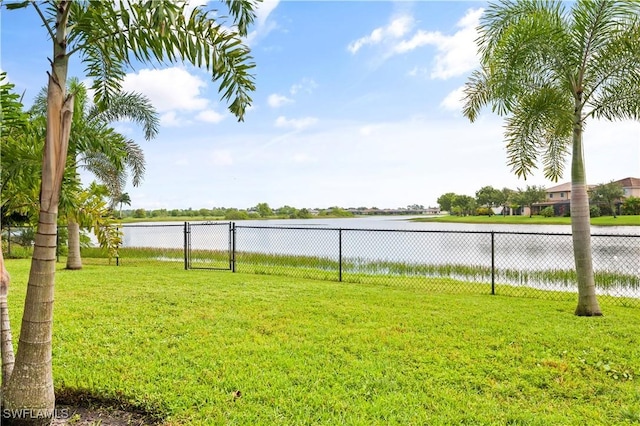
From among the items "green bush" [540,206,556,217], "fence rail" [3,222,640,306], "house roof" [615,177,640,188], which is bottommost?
"fence rail" [3,222,640,306]

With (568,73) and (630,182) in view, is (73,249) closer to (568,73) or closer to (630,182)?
(568,73)

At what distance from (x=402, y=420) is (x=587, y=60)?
5.70 metres

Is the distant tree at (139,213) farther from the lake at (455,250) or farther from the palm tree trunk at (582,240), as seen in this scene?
the palm tree trunk at (582,240)

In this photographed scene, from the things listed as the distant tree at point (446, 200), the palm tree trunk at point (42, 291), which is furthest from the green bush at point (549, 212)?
the palm tree trunk at point (42, 291)

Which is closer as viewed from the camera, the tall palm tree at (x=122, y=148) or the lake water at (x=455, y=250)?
the lake water at (x=455, y=250)

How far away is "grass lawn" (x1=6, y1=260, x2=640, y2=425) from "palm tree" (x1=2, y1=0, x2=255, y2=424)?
2.12 ft

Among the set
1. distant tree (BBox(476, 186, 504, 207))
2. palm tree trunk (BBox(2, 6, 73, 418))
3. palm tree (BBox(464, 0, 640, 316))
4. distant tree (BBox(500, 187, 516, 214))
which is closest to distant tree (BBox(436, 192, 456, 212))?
distant tree (BBox(476, 186, 504, 207))

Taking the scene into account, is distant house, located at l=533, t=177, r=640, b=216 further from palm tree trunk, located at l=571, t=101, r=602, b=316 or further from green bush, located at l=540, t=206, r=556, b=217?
palm tree trunk, located at l=571, t=101, r=602, b=316

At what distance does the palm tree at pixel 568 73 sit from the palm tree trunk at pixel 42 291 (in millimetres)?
5638

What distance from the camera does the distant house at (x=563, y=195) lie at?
3507cm

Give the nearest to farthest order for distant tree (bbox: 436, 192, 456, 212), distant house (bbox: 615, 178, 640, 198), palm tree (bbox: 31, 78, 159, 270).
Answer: palm tree (bbox: 31, 78, 159, 270), distant house (bbox: 615, 178, 640, 198), distant tree (bbox: 436, 192, 456, 212)

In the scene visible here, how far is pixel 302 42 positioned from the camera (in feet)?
29.8

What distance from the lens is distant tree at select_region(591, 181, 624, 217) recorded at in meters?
30.6

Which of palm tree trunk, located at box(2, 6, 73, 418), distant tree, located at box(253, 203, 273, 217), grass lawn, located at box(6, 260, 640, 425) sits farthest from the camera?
distant tree, located at box(253, 203, 273, 217)
